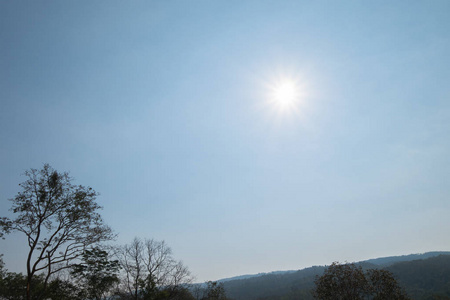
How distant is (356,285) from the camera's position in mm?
17594

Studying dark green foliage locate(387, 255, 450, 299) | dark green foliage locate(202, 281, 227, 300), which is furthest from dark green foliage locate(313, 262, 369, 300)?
dark green foliage locate(387, 255, 450, 299)

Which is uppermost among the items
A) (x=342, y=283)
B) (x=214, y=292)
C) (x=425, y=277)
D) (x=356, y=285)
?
(x=342, y=283)

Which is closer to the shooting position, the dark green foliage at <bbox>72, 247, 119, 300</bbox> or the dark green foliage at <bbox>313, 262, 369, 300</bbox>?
the dark green foliage at <bbox>313, 262, 369, 300</bbox>

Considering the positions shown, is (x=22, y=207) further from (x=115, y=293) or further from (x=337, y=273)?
(x=337, y=273)

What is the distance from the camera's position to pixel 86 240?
2039cm

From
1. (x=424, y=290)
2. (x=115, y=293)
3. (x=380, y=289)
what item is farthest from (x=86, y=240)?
(x=424, y=290)

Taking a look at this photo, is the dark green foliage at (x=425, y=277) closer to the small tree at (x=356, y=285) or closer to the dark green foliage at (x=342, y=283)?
the small tree at (x=356, y=285)

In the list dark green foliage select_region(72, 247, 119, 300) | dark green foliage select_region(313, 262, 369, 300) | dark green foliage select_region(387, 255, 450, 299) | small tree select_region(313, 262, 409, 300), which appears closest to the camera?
small tree select_region(313, 262, 409, 300)

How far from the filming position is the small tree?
56.9ft

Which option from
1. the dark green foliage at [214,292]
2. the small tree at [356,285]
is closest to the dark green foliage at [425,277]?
the dark green foliage at [214,292]

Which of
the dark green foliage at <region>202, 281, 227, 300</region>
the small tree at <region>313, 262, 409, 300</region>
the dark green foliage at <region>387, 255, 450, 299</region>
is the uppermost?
the small tree at <region>313, 262, 409, 300</region>

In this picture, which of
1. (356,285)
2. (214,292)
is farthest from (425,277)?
(356,285)

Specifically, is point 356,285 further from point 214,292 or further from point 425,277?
point 425,277

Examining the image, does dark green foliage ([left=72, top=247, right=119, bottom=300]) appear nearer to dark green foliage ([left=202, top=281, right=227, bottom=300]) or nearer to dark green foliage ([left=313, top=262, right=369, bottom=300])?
dark green foliage ([left=202, top=281, right=227, bottom=300])
